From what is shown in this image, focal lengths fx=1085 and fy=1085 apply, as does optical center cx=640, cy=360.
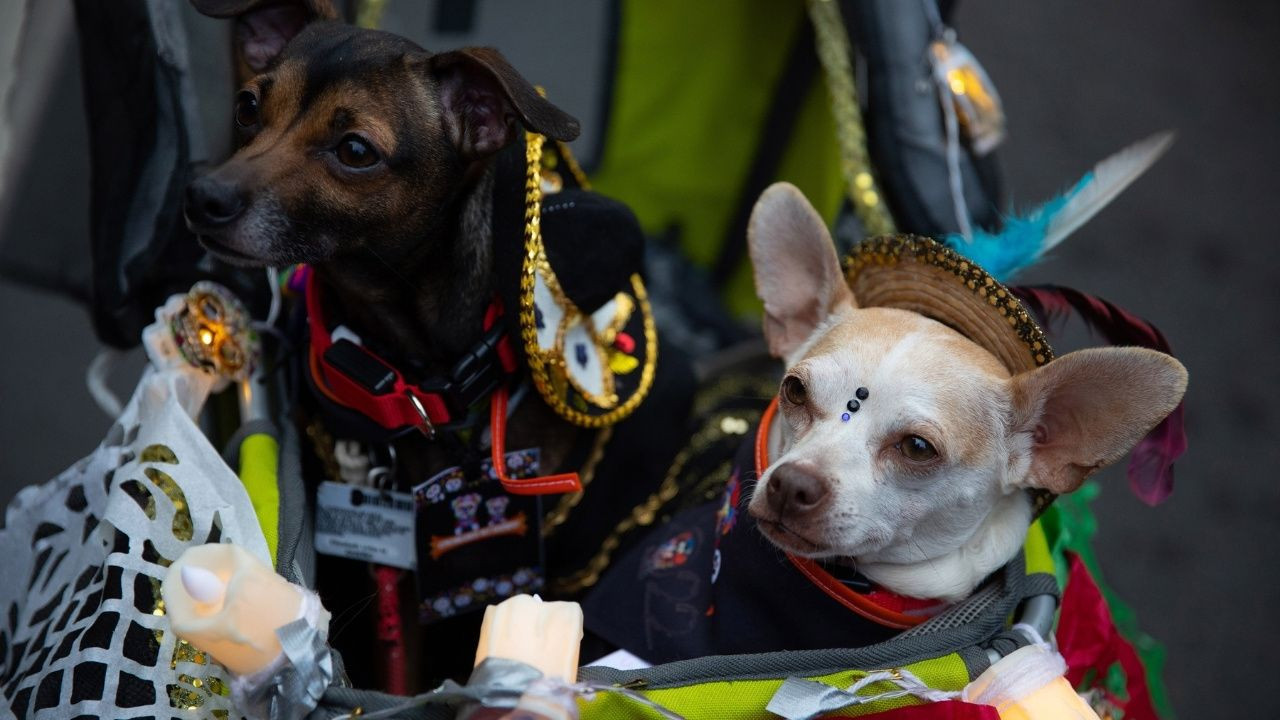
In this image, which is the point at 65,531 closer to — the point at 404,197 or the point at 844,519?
the point at 404,197

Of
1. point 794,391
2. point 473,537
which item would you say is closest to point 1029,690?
point 794,391

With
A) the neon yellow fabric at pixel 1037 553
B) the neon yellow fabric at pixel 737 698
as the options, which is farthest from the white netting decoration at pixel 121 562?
the neon yellow fabric at pixel 1037 553

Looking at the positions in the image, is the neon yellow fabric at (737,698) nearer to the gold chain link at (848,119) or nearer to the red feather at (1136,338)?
the red feather at (1136,338)

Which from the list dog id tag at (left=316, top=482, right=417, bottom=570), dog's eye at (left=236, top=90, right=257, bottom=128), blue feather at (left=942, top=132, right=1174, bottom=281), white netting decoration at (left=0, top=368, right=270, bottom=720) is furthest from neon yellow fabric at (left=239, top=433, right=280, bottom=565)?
blue feather at (left=942, top=132, right=1174, bottom=281)

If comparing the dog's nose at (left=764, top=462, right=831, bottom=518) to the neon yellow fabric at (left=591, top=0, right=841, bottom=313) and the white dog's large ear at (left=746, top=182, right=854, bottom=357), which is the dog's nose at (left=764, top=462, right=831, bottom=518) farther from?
the neon yellow fabric at (left=591, top=0, right=841, bottom=313)

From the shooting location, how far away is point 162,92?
171 centimetres

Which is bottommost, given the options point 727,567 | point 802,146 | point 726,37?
point 727,567

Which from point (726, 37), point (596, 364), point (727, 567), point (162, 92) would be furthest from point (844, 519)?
point (726, 37)

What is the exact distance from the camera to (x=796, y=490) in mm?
1379

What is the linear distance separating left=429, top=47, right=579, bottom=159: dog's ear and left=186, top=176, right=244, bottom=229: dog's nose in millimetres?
335

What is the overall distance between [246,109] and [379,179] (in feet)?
0.83

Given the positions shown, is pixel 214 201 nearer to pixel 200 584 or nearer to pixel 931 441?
pixel 200 584

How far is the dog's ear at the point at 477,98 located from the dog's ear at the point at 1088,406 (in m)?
0.74

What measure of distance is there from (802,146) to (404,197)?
4.64ft
